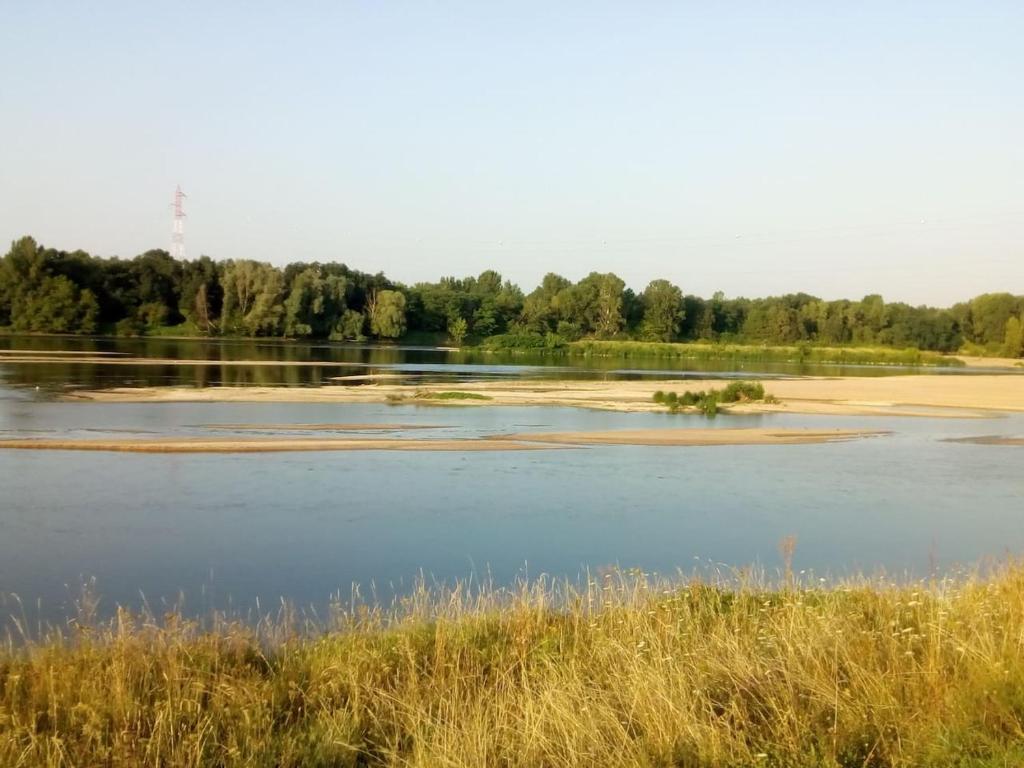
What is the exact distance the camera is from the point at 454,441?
1056 inches

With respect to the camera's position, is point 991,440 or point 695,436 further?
point 991,440

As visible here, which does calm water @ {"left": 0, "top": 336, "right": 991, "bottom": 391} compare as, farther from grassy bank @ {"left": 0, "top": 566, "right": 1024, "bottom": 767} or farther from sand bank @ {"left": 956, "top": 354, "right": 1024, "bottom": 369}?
grassy bank @ {"left": 0, "top": 566, "right": 1024, "bottom": 767}

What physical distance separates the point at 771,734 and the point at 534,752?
1.40 meters

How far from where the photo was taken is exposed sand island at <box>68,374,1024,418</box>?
37.8 metres

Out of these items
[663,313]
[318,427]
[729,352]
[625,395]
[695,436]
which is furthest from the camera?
[663,313]

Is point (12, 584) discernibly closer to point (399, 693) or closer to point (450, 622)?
point (450, 622)

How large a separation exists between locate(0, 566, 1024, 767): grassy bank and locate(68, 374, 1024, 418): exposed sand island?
2910 cm

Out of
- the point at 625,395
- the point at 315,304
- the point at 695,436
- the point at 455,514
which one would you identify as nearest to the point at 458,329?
the point at 315,304

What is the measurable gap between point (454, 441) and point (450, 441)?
11 centimetres

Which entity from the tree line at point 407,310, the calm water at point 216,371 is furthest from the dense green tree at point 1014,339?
the calm water at point 216,371

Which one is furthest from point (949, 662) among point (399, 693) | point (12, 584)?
point (12, 584)

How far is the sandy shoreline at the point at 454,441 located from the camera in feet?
77.0

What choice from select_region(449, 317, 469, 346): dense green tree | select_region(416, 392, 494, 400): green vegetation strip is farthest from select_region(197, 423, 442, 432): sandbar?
select_region(449, 317, 469, 346): dense green tree

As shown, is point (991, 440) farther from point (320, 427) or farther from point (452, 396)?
point (320, 427)
